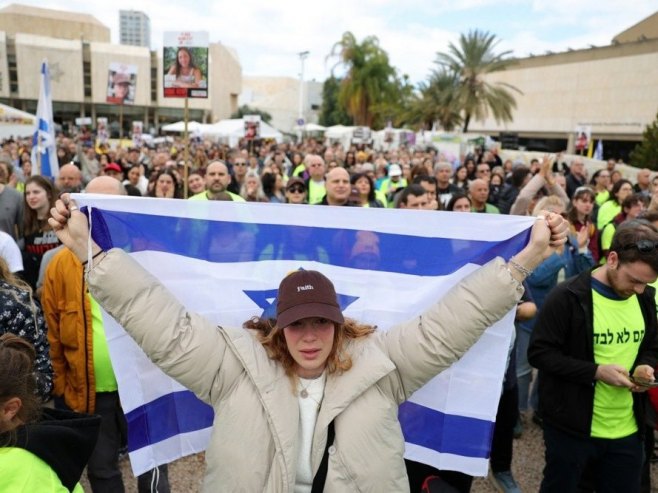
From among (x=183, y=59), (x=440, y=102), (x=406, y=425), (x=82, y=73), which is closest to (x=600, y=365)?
(x=406, y=425)

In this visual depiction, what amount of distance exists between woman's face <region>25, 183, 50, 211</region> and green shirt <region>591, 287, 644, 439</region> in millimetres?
3900

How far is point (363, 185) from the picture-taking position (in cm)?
630

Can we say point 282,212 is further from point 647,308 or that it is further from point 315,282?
point 647,308

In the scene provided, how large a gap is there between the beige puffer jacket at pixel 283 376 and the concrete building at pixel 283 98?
8482cm

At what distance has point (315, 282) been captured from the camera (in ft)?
6.30

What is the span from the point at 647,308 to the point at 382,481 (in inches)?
65.3

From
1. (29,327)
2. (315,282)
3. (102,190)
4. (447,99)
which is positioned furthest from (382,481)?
(447,99)

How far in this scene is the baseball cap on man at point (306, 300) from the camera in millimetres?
1854

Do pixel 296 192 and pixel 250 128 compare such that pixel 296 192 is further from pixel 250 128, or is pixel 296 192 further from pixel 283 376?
pixel 250 128

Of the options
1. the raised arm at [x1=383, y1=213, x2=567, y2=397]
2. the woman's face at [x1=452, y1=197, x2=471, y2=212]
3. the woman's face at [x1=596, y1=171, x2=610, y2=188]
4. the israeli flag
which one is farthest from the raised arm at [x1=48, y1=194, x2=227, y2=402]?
the woman's face at [x1=596, y1=171, x2=610, y2=188]

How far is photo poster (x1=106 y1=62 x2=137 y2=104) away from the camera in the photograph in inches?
623

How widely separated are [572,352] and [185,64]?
5845 mm

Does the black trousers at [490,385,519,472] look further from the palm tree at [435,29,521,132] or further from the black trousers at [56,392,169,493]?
the palm tree at [435,29,521,132]

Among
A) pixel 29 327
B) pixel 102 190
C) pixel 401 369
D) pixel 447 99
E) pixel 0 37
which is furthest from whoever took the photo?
pixel 0 37
